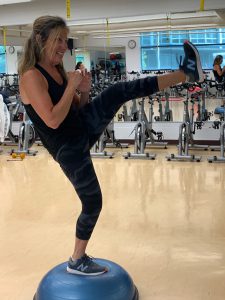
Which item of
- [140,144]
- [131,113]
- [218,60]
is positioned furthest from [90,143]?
[131,113]

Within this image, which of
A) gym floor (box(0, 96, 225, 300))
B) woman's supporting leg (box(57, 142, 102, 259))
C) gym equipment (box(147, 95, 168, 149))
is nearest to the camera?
woman's supporting leg (box(57, 142, 102, 259))

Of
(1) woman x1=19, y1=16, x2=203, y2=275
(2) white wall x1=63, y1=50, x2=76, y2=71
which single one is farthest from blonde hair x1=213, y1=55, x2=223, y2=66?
(1) woman x1=19, y1=16, x2=203, y2=275

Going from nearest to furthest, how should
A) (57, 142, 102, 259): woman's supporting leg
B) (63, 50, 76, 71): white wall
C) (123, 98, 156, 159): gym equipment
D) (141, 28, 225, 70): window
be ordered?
(57, 142, 102, 259): woman's supporting leg
(123, 98, 156, 159): gym equipment
(141, 28, 225, 70): window
(63, 50, 76, 71): white wall

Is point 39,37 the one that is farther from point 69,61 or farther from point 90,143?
point 69,61

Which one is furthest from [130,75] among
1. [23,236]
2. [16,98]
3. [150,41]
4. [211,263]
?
[211,263]

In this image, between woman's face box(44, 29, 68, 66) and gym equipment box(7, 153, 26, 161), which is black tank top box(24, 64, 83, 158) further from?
gym equipment box(7, 153, 26, 161)

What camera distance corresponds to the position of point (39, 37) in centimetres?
201

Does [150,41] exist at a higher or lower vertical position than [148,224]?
higher

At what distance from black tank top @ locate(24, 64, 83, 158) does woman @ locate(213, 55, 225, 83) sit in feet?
15.2

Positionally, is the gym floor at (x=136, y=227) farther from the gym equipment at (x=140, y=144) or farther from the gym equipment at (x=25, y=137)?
the gym equipment at (x=25, y=137)

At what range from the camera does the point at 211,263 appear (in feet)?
9.46

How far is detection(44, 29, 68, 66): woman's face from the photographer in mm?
2010

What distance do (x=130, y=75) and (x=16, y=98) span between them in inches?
91.2

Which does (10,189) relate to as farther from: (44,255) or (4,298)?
(4,298)
